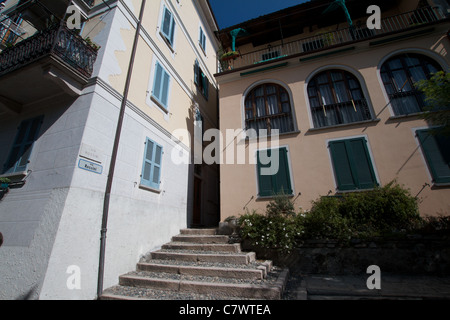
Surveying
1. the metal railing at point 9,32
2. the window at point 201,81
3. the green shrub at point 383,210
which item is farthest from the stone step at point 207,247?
the metal railing at point 9,32

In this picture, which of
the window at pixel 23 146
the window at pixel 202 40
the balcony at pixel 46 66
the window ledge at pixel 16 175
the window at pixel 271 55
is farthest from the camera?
the window at pixel 202 40

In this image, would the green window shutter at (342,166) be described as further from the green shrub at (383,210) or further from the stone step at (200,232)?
the stone step at (200,232)

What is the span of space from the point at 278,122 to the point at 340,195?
3530 mm

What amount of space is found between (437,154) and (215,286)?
7.66 meters

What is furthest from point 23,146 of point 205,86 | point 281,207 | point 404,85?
point 404,85

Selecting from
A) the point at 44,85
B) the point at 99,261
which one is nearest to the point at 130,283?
the point at 99,261

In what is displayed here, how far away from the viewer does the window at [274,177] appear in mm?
6892

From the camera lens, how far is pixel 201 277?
4094mm

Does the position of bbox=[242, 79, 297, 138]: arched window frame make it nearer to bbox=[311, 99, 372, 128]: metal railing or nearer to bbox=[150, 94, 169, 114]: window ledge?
bbox=[311, 99, 372, 128]: metal railing

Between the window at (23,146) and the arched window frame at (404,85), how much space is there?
10.7 meters

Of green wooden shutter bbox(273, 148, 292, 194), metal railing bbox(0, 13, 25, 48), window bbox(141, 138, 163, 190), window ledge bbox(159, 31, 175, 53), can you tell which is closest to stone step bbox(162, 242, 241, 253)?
window bbox(141, 138, 163, 190)

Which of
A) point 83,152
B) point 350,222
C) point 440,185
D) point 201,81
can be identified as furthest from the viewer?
point 201,81

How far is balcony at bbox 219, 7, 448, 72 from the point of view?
7.57 m

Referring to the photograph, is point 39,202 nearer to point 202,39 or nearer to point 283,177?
point 283,177
